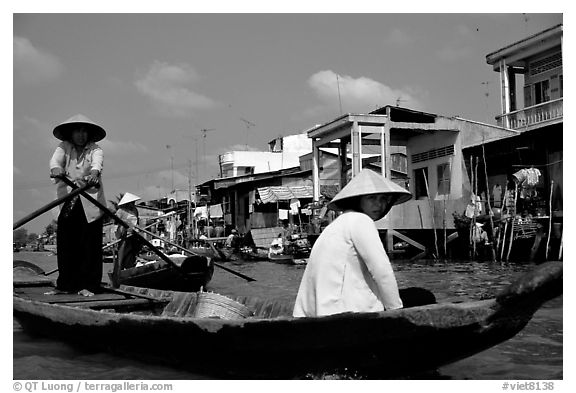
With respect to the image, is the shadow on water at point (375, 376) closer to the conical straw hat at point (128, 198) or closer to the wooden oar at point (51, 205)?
the wooden oar at point (51, 205)

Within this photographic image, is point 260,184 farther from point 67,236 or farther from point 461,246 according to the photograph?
point 67,236

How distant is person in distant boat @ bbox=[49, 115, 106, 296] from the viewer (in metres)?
5.04

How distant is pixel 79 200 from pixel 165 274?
3654mm

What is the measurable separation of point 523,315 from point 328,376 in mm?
1096

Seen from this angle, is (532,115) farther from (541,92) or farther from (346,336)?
(346,336)

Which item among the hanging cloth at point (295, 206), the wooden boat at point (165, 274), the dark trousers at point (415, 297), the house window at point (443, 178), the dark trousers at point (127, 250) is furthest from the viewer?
the hanging cloth at point (295, 206)

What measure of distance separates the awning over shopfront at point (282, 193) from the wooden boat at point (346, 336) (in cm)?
1857

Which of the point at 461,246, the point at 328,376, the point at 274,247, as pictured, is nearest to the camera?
the point at 328,376

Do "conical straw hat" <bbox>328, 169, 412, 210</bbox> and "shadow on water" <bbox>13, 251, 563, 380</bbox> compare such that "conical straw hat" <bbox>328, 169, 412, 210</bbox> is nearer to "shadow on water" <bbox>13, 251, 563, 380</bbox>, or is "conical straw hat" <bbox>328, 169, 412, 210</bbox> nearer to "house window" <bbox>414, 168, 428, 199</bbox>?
"shadow on water" <bbox>13, 251, 563, 380</bbox>

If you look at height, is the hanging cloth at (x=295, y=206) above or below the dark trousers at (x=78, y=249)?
above

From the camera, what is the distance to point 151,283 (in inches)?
340

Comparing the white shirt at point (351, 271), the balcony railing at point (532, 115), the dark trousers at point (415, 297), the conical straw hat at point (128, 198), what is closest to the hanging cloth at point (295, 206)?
the balcony railing at point (532, 115)

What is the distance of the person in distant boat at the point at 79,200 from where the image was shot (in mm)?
5035
